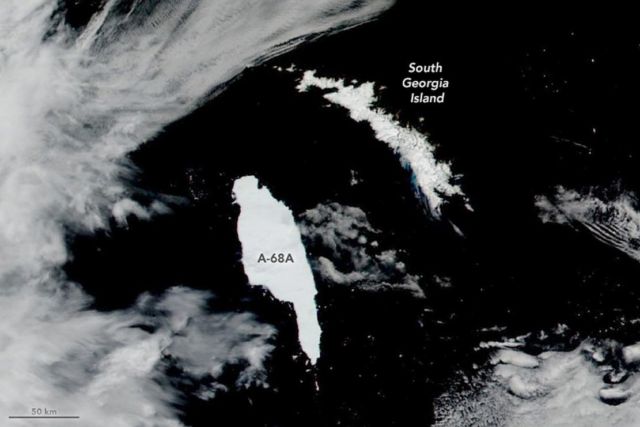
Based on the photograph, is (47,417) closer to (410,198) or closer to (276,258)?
(276,258)

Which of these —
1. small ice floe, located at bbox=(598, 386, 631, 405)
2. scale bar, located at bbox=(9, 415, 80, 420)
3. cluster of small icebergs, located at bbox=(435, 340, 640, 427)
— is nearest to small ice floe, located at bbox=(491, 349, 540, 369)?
cluster of small icebergs, located at bbox=(435, 340, 640, 427)

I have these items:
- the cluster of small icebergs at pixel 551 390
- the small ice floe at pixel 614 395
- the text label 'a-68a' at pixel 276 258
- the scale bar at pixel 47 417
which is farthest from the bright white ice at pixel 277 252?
the small ice floe at pixel 614 395

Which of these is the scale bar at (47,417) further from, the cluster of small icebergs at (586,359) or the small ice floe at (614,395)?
the small ice floe at (614,395)

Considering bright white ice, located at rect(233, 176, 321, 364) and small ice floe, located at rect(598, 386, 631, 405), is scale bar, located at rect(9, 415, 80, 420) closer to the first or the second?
bright white ice, located at rect(233, 176, 321, 364)

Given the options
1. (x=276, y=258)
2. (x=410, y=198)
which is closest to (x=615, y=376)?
(x=410, y=198)

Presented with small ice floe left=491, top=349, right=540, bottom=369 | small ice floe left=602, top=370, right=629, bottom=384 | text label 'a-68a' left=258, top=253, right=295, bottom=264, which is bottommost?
small ice floe left=602, top=370, right=629, bottom=384

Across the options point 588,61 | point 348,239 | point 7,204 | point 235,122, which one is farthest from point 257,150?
point 588,61
